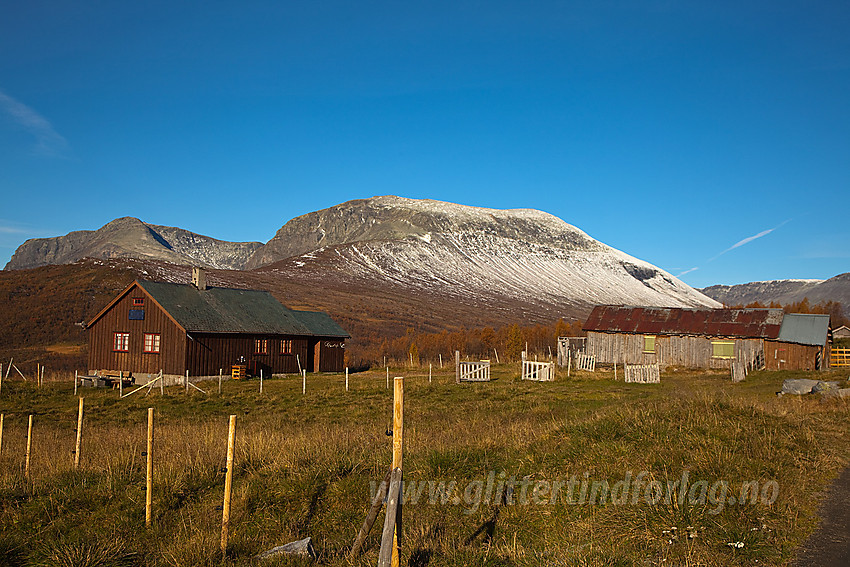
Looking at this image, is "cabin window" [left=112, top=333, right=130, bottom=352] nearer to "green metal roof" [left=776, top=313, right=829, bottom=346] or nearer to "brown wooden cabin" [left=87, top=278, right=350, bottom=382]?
"brown wooden cabin" [left=87, top=278, right=350, bottom=382]

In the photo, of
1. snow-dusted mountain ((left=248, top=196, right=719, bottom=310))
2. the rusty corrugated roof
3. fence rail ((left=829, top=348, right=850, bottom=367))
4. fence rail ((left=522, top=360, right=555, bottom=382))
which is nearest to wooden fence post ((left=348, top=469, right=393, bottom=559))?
fence rail ((left=522, top=360, right=555, bottom=382))

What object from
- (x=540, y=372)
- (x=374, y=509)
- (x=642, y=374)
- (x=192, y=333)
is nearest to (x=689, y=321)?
(x=642, y=374)

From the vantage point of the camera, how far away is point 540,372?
3184cm

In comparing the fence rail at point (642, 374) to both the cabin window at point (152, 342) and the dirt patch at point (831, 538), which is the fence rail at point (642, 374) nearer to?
the dirt patch at point (831, 538)

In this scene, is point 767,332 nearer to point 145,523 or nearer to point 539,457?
point 539,457

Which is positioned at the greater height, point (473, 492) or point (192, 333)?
point (192, 333)

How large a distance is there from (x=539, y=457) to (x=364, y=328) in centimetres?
7435

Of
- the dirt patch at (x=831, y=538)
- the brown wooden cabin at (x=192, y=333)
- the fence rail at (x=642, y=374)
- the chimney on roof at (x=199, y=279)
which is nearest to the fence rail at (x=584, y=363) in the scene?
the fence rail at (x=642, y=374)

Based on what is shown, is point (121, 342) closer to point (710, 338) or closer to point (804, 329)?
point (710, 338)

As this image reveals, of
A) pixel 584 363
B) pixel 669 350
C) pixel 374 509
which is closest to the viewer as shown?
pixel 374 509

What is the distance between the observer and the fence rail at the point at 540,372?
3159 cm

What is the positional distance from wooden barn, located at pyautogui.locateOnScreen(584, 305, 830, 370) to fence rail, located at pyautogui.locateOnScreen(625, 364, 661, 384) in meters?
11.2

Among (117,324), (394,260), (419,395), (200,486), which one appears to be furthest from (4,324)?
(394,260)

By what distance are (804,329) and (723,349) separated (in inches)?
204
